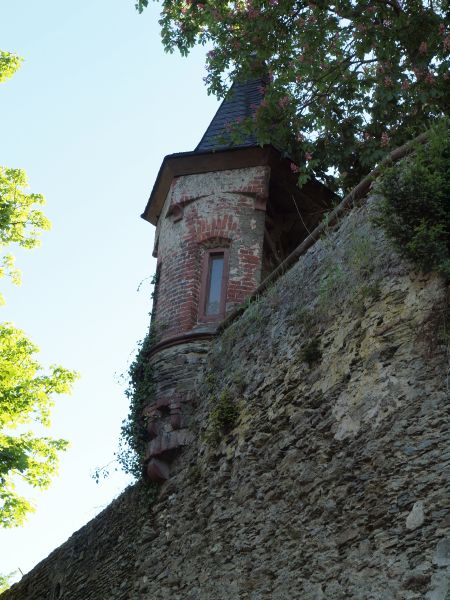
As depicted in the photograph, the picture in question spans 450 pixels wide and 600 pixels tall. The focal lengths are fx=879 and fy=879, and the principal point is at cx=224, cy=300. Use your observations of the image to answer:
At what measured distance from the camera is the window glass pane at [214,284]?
44.2 feet

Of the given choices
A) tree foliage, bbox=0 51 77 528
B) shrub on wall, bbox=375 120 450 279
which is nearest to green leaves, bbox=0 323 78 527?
tree foliage, bbox=0 51 77 528

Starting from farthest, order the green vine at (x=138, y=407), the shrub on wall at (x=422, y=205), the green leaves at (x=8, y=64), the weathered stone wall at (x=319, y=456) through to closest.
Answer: the green leaves at (x=8, y=64), the green vine at (x=138, y=407), the shrub on wall at (x=422, y=205), the weathered stone wall at (x=319, y=456)

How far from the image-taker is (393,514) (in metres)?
6.96

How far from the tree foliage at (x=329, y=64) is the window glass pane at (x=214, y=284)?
76.8 inches

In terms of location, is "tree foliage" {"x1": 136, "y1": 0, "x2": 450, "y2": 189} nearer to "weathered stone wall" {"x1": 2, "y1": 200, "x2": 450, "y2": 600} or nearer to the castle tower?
the castle tower

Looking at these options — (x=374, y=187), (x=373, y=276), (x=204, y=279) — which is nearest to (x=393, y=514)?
(x=373, y=276)

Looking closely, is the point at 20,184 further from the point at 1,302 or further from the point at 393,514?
the point at 393,514

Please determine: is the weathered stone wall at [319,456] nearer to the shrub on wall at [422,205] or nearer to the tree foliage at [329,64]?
the shrub on wall at [422,205]

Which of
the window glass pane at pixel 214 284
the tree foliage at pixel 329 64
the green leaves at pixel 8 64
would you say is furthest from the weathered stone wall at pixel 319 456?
the green leaves at pixel 8 64

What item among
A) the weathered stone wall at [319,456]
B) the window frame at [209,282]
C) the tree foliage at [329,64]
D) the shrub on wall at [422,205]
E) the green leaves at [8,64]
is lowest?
the weathered stone wall at [319,456]

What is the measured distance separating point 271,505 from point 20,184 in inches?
425

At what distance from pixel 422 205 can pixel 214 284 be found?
6.17 m

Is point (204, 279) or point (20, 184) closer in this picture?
point (204, 279)

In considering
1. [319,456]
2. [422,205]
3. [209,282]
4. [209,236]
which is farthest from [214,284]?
[422,205]
